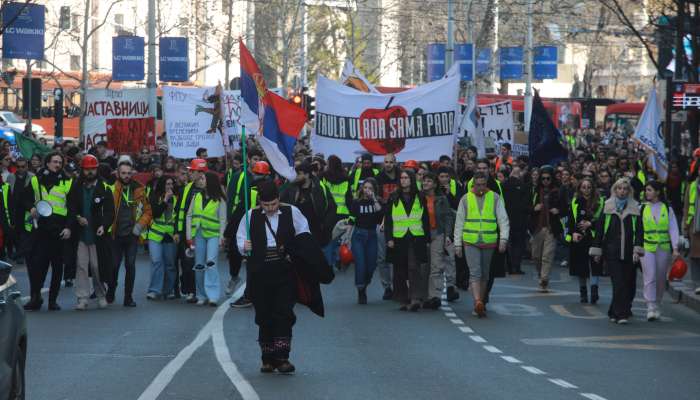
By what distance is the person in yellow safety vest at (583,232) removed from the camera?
18656mm

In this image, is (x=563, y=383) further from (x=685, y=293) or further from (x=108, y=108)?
(x=108, y=108)

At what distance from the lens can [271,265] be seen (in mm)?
11734

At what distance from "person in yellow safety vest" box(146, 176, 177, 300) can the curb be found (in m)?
6.65

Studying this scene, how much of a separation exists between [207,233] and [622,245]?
4942 mm

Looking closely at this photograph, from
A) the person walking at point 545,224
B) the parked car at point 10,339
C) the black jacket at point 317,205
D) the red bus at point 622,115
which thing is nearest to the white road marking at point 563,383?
the parked car at point 10,339

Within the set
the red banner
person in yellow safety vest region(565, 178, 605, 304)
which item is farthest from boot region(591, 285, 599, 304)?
the red banner

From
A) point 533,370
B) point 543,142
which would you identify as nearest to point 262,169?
point 533,370

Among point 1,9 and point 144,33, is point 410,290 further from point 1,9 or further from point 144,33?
point 144,33

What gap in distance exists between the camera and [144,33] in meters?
66.8

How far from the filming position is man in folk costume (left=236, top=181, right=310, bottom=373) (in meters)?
11.6

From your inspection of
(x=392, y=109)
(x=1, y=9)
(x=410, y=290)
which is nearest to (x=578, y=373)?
(x=410, y=290)

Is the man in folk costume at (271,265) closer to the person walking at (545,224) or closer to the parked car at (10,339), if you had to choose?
the parked car at (10,339)

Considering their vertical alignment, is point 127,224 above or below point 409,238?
above

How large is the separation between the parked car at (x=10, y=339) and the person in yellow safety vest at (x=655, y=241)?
9825 millimetres
